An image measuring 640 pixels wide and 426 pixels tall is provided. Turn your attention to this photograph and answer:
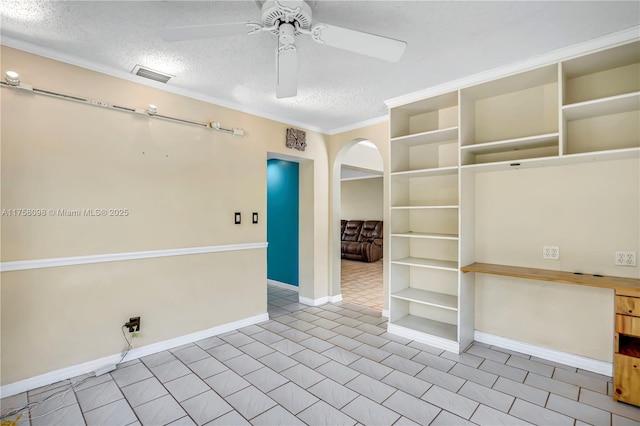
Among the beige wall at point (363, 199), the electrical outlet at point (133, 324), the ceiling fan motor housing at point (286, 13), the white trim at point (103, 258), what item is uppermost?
the ceiling fan motor housing at point (286, 13)

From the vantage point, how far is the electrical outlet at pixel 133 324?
8.81 feet

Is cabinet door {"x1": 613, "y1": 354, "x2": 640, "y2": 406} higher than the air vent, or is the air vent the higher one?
the air vent

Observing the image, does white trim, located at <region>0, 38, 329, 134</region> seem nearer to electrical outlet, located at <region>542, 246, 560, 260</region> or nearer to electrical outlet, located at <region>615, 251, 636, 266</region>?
electrical outlet, located at <region>542, 246, 560, 260</region>

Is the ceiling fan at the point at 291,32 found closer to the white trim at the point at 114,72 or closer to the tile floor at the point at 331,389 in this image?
the white trim at the point at 114,72

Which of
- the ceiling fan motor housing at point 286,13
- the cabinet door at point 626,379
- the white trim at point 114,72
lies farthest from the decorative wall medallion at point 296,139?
the cabinet door at point 626,379

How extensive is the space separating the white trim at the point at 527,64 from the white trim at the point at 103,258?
2493 millimetres

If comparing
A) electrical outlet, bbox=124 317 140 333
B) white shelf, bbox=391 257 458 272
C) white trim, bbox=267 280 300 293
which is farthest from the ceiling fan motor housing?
white trim, bbox=267 280 300 293

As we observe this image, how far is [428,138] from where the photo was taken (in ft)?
10.5

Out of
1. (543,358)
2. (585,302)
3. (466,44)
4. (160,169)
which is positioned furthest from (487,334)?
(160,169)

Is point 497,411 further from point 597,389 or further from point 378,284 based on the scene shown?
point 378,284

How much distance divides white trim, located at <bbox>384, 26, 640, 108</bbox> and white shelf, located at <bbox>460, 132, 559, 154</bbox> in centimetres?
59

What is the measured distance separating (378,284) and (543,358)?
3.09 metres

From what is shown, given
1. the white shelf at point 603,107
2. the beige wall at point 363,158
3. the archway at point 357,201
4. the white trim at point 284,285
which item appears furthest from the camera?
the beige wall at point 363,158

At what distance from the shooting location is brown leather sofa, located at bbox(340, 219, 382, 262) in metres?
8.10
